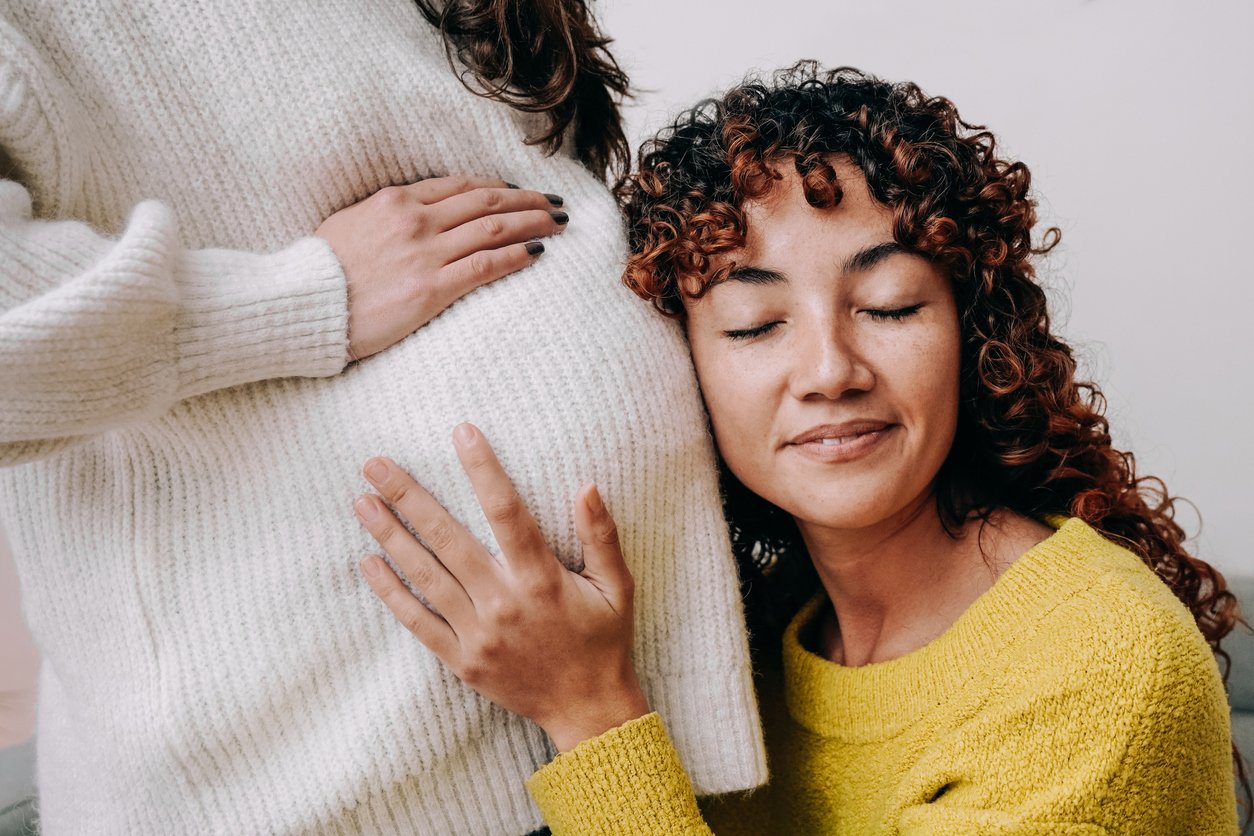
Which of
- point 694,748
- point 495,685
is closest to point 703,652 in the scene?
point 694,748

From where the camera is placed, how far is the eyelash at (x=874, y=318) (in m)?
1.06

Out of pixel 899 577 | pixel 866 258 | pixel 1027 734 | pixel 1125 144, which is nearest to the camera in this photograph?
pixel 1027 734

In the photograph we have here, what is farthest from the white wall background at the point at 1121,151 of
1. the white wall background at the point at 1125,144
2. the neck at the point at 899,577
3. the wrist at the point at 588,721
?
the wrist at the point at 588,721

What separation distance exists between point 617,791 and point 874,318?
0.53 metres

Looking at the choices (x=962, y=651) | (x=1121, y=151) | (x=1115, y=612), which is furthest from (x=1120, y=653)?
(x=1121, y=151)

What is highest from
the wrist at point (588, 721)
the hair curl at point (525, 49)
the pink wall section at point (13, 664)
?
the hair curl at point (525, 49)

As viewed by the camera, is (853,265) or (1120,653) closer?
(1120,653)

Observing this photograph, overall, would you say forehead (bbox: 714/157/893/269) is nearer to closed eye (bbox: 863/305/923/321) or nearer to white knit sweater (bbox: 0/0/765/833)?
closed eye (bbox: 863/305/923/321)

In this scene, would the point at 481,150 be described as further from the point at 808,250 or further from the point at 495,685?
the point at 495,685

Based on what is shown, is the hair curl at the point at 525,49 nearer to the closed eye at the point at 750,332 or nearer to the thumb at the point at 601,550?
the closed eye at the point at 750,332

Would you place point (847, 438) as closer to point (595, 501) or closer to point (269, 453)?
point (595, 501)

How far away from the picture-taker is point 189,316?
877 mm

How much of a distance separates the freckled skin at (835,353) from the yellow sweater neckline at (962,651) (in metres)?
0.14

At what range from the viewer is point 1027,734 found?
3.07 ft
